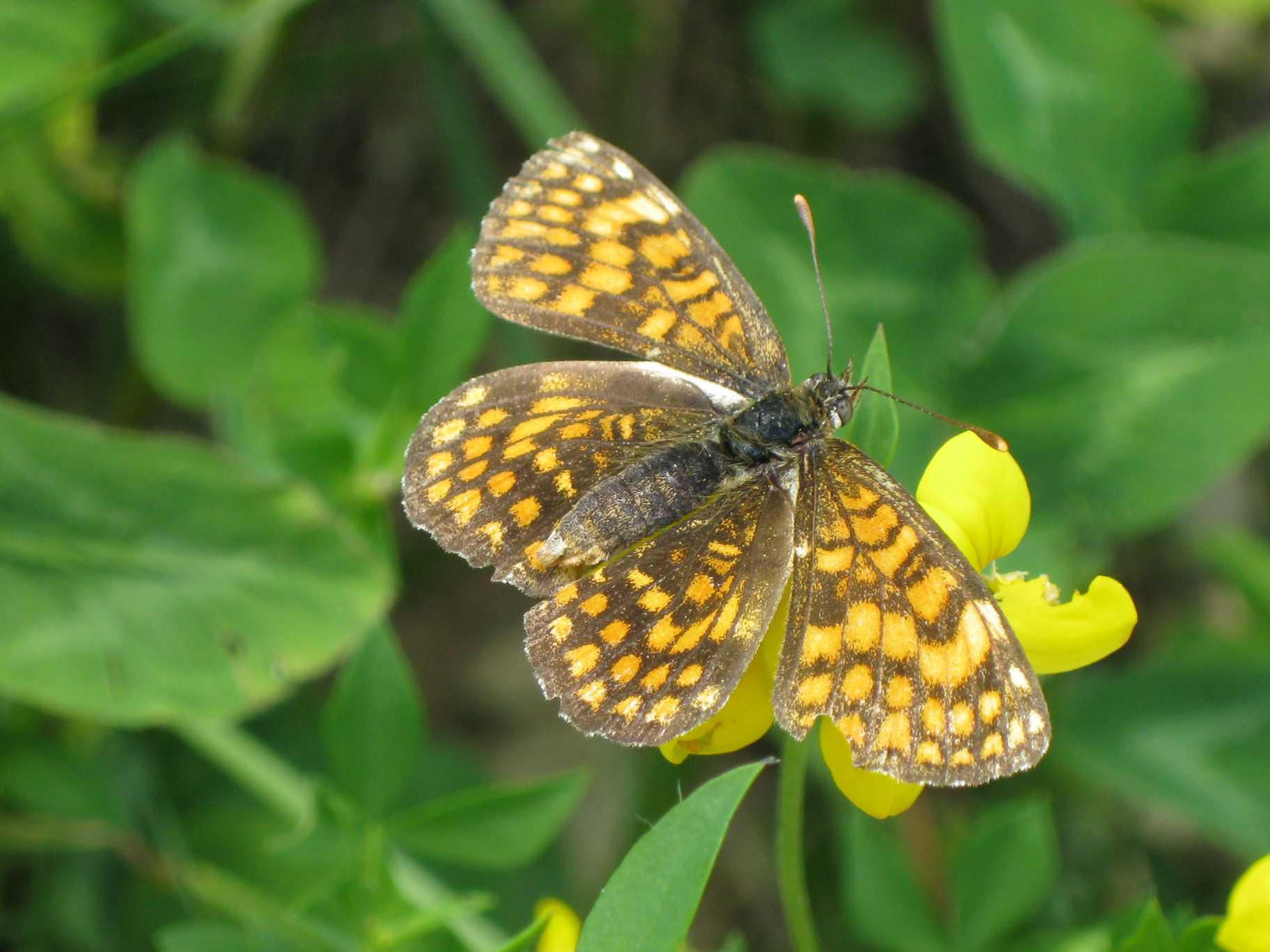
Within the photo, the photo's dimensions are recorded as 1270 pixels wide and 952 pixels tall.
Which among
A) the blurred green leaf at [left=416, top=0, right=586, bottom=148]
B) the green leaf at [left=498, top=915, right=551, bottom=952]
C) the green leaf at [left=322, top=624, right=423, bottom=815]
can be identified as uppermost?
the blurred green leaf at [left=416, top=0, right=586, bottom=148]

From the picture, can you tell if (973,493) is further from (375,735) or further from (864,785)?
(375,735)

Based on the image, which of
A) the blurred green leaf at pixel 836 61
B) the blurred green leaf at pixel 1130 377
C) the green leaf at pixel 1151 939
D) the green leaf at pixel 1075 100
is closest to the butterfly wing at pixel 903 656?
the green leaf at pixel 1151 939

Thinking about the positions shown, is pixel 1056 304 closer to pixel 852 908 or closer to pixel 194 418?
pixel 852 908

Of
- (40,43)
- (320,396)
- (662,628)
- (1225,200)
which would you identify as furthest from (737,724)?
(40,43)

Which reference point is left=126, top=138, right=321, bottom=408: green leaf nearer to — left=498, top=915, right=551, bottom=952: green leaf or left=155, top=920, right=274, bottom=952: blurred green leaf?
left=155, top=920, right=274, bottom=952: blurred green leaf

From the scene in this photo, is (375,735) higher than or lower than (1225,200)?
lower

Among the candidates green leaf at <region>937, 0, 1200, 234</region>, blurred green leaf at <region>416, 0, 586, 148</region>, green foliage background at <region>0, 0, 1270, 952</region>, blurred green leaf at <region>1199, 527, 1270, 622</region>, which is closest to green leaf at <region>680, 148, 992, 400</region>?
green foliage background at <region>0, 0, 1270, 952</region>

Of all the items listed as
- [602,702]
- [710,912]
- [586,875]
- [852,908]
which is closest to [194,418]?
[586,875]

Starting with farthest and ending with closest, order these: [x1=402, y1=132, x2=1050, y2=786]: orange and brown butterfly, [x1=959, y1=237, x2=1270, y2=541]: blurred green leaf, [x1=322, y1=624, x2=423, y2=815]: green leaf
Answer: [x1=959, y1=237, x2=1270, y2=541]: blurred green leaf → [x1=322, y1=624, x2=423, y2=815]: green leaf → [x1=402, y1=132, x2=1050, y2=786]: orange and brown butterfly
